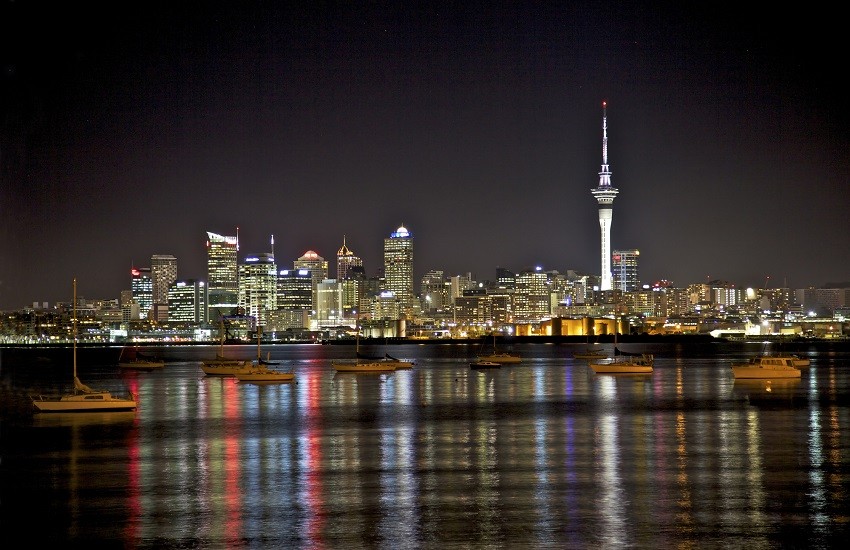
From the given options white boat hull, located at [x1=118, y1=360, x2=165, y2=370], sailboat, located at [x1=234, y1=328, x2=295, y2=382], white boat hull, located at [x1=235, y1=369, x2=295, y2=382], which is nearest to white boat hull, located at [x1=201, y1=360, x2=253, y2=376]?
sailboat, located at [x1=234, y1=328, x2=295, y2=382]

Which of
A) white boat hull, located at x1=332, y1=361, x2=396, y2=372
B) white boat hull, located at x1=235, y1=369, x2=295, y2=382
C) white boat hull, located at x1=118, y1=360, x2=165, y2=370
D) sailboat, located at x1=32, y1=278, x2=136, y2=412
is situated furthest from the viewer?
white boat hull, located at x1=118, y1=360, x2=165, y2=370

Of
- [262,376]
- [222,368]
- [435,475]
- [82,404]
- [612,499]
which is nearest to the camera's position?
[612,499]

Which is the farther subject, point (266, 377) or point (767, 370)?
point (266, 377)

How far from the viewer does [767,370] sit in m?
79.8

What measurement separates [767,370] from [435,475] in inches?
2214

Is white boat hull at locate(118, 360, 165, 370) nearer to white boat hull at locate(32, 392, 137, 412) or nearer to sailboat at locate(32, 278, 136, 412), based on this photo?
sailboat at locate(32, 278, 136, 412)

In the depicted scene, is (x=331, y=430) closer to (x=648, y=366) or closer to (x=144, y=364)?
(x=648, y=366)

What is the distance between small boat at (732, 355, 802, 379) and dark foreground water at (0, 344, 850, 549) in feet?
64.2

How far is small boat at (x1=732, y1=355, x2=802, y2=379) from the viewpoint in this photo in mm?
78375

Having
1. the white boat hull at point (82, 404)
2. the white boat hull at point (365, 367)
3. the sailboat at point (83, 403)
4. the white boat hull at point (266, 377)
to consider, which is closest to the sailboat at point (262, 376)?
the white boat hull at point (266, 377)

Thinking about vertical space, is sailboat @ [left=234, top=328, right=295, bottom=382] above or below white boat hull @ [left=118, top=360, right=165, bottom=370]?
above

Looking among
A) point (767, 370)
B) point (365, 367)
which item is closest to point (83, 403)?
point (365, 367)

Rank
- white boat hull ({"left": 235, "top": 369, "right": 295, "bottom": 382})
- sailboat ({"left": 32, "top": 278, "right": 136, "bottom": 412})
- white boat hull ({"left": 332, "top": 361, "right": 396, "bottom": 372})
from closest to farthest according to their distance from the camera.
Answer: sailboat ({"left": 32, "top": 278, "right": 136, "bottom": 412}) < white boat hull ({"left": 235, "top": 369, "right": 295, "bottom": 382}) < white boat hull ({"left": 332, "top": 361, "right": 396, "bottom": 372})

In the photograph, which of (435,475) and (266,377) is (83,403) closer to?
(435,475)
